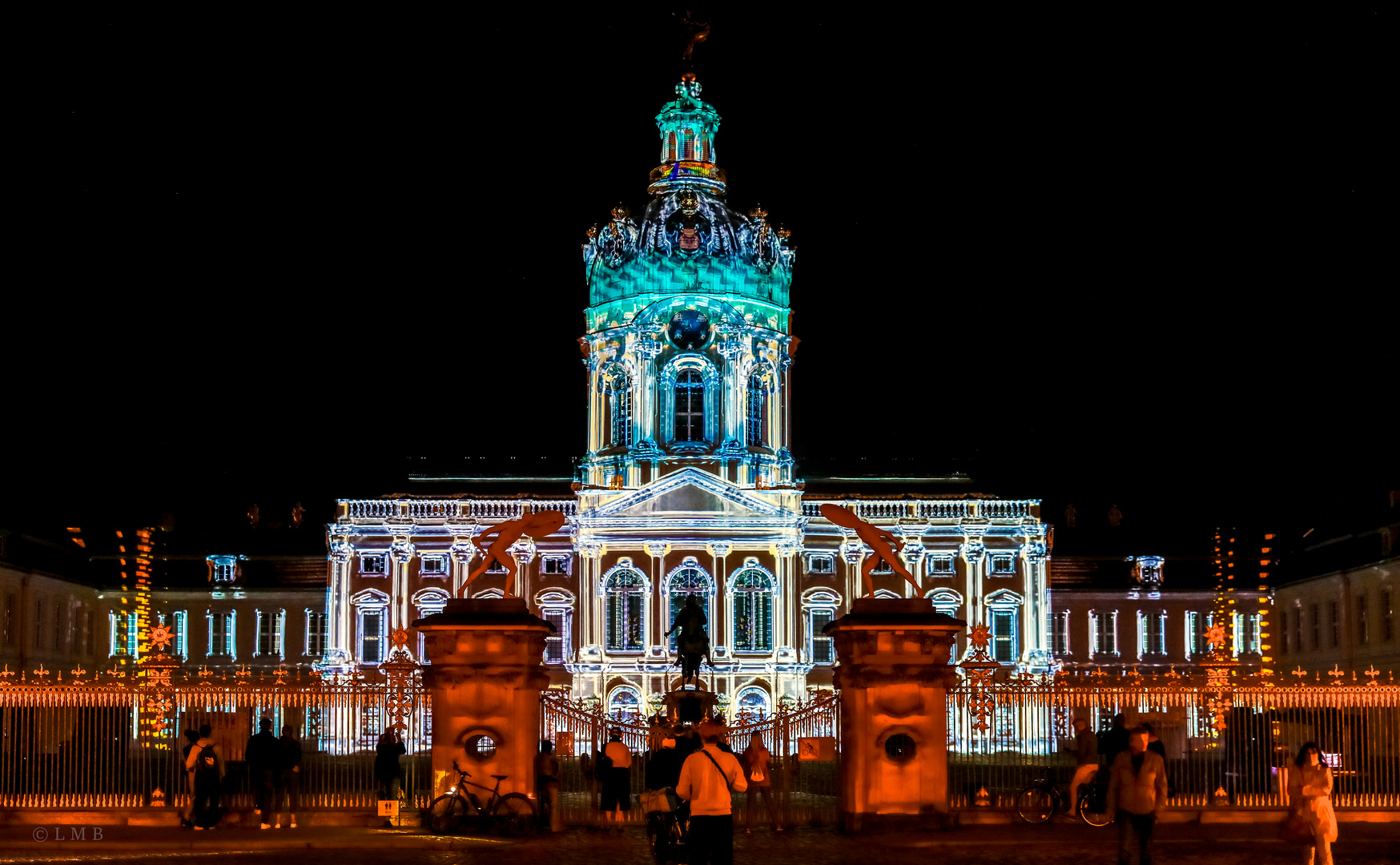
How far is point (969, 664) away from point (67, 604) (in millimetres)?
48119

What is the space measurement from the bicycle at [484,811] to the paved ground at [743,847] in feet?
1.07

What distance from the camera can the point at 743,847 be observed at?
21172 mm

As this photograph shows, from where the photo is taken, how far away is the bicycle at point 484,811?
21.8 meters

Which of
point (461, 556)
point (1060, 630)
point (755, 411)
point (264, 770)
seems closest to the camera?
point (264, 770)

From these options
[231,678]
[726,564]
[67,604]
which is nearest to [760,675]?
[726,564]

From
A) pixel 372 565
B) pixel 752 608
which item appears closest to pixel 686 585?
pixel 752 608

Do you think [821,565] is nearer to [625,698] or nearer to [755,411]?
[755,411]

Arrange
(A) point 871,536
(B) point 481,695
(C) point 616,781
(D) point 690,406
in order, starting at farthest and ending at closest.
Result: (D) point 690,406
(C) point 616,781
(A) point 871,536
(B) point 481,695

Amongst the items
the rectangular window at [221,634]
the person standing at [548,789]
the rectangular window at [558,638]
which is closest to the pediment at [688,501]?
the rectangular window at [558,638]

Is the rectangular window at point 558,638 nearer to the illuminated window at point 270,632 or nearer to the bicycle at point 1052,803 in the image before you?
the illuminated window at point 270,632

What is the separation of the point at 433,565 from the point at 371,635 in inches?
124

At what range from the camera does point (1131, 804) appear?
17.6 meters

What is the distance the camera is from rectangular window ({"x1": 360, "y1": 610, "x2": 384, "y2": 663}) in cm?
6153

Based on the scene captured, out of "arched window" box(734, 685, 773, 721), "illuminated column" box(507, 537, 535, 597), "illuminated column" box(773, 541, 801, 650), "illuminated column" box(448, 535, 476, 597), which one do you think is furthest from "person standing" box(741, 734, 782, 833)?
"illuminated column" box(448, 535, 476, 597)
